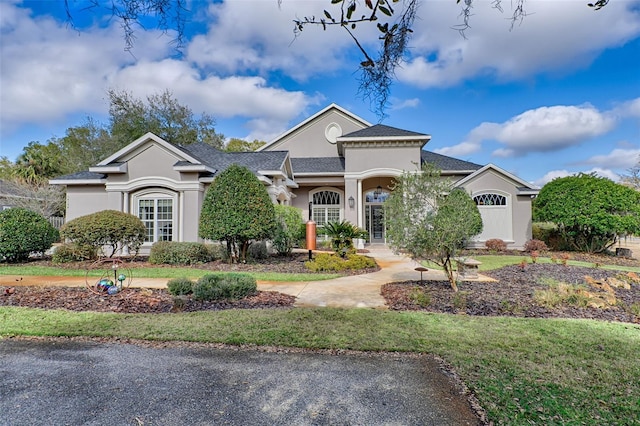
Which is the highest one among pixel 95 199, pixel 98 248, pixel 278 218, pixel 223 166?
pixel 223 166

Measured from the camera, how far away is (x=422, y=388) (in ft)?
10.5

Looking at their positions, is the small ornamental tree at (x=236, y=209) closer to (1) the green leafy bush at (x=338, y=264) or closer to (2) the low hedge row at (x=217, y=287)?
(1) the green leafy bush at (x=338, y=264)

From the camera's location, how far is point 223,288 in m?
6.72

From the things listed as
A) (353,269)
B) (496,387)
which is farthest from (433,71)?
(353,269)

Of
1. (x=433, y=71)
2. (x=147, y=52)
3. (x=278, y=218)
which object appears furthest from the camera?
(x=278, y=218)

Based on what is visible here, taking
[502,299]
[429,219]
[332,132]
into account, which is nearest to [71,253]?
[429,219]

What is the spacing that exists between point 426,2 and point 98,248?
44.3ft

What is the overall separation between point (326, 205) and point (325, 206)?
85mm

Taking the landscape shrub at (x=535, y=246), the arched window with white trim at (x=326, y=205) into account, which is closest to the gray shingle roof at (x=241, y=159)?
the arched window with white trim at (x=326, y=205)

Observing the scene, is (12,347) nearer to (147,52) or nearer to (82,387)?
(82,387)

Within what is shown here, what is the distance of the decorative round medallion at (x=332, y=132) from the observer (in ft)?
73.2

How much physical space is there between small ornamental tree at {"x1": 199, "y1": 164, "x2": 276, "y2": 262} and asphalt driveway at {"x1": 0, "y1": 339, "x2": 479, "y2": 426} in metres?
7.14

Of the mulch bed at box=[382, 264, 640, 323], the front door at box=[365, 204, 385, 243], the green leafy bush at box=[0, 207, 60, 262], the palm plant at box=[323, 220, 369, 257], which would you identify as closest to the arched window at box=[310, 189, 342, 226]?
the front door at box=[365, 204, 385, 243]

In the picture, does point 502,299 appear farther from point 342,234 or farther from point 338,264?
point 342,234
